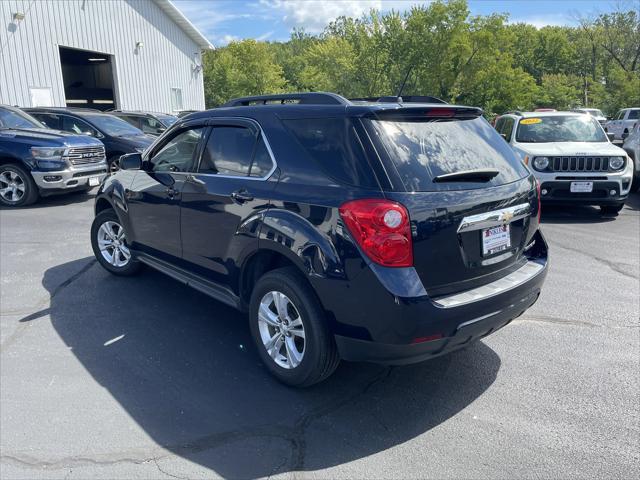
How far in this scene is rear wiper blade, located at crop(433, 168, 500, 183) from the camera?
3.04 metres

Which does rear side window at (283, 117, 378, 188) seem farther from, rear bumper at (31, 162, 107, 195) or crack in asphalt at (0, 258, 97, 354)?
rear bumper at (31, 162, 107, 195)

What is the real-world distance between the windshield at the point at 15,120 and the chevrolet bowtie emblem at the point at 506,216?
10.2 metres

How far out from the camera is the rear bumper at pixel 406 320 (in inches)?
109

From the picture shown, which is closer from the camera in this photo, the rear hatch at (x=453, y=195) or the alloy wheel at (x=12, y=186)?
the rear hatch at (x=453, y=195)

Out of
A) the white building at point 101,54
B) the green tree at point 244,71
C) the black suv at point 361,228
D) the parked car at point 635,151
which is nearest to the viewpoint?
the black suv at point 361,228

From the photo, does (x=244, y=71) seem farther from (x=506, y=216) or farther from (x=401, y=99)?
(x=506, y=216)

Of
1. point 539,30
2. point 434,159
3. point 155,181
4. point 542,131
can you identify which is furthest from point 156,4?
point 539,30

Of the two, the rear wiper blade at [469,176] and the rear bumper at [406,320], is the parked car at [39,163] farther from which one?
the rear wiper blade at [469,176]

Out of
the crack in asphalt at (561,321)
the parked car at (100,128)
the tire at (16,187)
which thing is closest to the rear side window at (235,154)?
the crack in asphalt at (561,321)

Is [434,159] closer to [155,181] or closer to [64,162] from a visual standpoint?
[155,181]

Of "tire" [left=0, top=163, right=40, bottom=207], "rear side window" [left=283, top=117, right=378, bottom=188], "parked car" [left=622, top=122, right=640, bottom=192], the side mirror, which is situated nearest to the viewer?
"rear side window" [left=283, top=117, right=378, bottom=188]

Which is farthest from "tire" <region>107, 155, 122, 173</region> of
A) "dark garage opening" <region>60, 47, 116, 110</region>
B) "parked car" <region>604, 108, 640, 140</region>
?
"parked car" <region>604, 108, 640, 140</region>

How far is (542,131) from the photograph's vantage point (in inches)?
372

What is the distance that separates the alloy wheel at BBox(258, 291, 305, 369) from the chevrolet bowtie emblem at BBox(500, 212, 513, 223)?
142 centimetres
